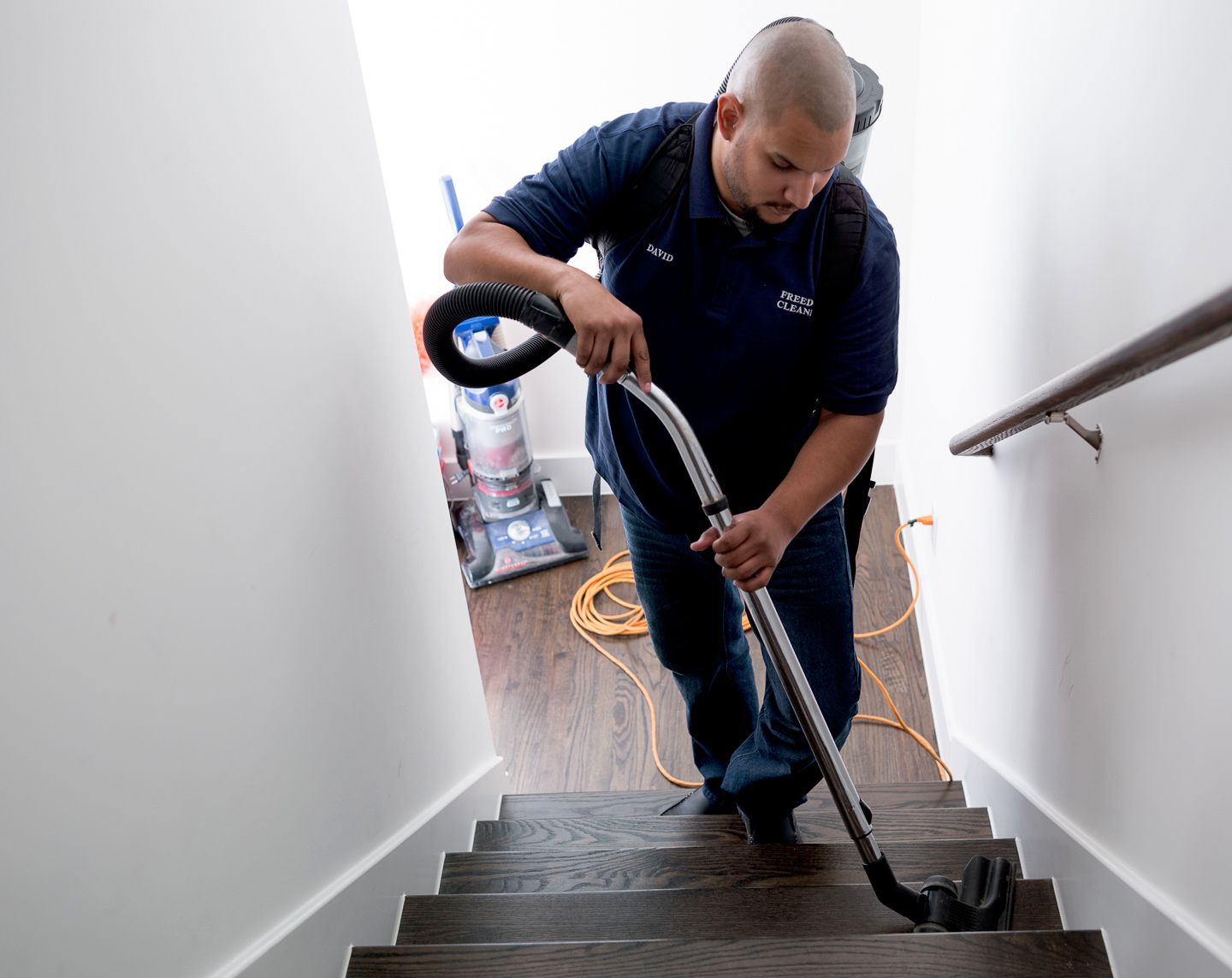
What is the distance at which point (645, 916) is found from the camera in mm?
1680

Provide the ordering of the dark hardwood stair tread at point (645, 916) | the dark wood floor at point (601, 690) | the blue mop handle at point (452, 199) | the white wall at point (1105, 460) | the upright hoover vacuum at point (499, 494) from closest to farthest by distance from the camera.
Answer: the white wall at point (1105, 460) → the dark hardwood stair tread at point (645, 916) → the dark wood floor at point (601, 690) → the blue mop handle at point (452, 199) → the upright hoover vacuum at point (499, 494)

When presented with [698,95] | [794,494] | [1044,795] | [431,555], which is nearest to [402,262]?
[698,95]

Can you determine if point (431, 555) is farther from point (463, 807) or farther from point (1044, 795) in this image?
point (1044, 795)

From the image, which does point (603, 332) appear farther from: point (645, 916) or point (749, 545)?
point (645, 916)

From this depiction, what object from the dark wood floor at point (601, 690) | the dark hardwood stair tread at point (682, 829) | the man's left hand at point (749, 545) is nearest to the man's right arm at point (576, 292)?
the man's left hand at point (749, 545)

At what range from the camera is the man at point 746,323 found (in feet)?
4.28

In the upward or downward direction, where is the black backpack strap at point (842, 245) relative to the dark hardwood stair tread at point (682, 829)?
upward

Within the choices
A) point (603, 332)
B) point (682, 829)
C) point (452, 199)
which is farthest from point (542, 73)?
point (682, 829)

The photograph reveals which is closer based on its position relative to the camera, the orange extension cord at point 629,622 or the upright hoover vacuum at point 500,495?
the orange extension cord at point 629,622

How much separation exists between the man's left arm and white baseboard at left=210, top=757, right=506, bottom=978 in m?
0.69

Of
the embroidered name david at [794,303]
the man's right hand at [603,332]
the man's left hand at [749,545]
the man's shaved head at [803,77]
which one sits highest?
the man's shaved head at [803,77]

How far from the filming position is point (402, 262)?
3.25m

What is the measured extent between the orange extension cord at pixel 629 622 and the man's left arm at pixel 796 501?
3.69ft

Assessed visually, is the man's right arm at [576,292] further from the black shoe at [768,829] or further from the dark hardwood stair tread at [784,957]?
the black shoe at [768,829]
